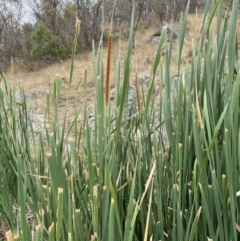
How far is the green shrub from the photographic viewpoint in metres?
9.84

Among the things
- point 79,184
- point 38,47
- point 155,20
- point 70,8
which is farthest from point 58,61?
point 79,184

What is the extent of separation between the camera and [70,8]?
35.1 feet

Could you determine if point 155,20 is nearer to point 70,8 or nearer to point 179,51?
point 70,8

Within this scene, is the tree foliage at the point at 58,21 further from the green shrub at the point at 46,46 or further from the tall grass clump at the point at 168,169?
the tall grass clump at the point at 168,169

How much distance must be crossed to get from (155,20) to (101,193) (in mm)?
11964

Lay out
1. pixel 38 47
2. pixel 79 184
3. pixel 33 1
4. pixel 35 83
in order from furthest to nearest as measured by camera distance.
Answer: pixel 33 1
pixel 38 47
pixel 35 83
pixel 79 184

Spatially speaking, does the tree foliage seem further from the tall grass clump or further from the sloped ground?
the tall grass clump

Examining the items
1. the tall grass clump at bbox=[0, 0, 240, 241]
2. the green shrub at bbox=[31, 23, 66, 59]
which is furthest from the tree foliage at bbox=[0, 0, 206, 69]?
the tall grass clump at bbox=[0, 0, 240, 241]

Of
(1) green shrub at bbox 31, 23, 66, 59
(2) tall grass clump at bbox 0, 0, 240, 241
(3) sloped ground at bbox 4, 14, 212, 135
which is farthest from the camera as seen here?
(1) green shrub at bbox 31, 23, 66, 59

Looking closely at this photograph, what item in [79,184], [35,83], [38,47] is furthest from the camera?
[38,47]

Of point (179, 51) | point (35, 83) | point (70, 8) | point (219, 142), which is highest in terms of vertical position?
point (70, 8)

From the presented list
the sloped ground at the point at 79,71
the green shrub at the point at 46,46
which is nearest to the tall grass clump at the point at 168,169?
the sloped ground at the point at 79,71

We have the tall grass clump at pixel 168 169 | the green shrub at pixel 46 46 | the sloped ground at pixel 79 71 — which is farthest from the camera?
the green shrub at pixel 46 46

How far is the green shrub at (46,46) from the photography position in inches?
388
